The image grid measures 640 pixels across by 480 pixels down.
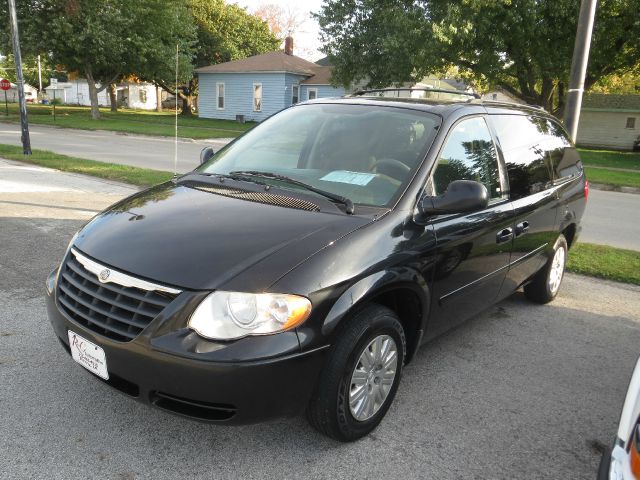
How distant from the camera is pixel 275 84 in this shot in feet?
122

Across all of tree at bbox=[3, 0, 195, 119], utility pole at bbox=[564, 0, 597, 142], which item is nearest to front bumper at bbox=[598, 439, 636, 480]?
utility pole at bbox=[564, 0, 597, 142]

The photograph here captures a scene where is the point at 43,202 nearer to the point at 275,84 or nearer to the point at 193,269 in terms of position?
the point at 193,269

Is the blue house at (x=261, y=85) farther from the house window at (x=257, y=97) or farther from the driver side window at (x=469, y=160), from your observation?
the driver side window at (x=469, y=160)

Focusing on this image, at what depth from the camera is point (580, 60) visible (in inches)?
285

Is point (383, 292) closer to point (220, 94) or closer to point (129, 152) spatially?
point (129, 152)

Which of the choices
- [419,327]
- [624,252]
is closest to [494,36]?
[624,252]

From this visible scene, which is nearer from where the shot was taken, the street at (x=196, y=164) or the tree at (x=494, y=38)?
the street at (x=196, y=164)

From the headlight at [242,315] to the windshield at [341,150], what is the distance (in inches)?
37.4

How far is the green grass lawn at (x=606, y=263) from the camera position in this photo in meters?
5.95

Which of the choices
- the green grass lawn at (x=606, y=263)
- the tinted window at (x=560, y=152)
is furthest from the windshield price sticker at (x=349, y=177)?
the green grass lawn at (x=606, y=263)

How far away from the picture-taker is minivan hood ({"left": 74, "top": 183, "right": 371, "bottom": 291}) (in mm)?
2447

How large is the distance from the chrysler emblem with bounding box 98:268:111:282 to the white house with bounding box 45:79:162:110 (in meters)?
71.1

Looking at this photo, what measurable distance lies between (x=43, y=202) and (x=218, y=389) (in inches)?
279

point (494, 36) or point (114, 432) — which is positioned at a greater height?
point (494, 36)
